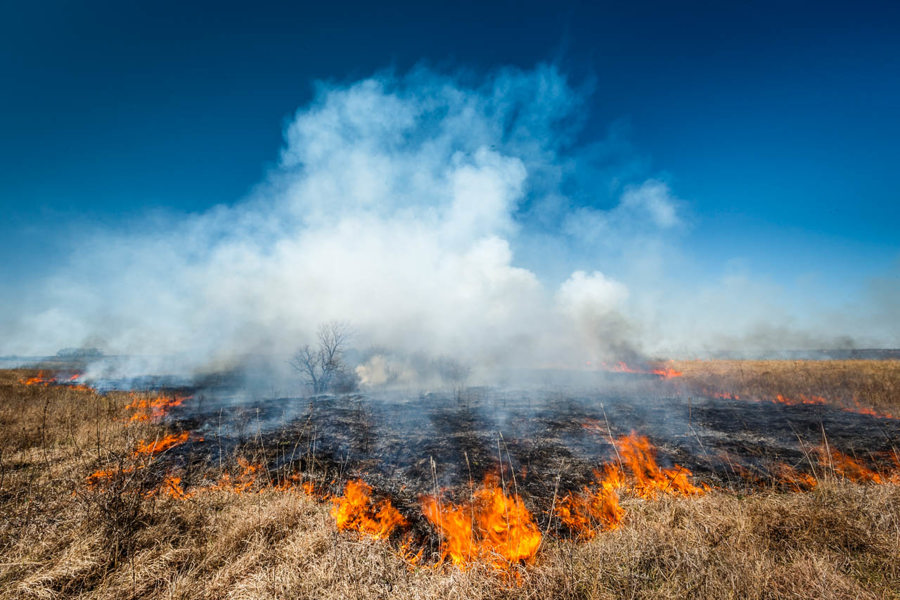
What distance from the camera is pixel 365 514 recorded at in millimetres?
6777

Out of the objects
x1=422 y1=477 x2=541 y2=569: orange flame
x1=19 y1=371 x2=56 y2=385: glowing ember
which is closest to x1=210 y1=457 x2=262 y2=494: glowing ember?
x1=422 y1=477 x2=541 y2=569: orange flame

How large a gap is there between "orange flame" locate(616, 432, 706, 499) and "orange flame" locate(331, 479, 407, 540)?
559 centimetres

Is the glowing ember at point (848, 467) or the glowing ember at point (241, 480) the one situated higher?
the glowing ember at point (241, 480)

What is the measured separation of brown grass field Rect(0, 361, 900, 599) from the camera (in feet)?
13.7

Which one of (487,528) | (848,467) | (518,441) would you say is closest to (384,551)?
(487,528)

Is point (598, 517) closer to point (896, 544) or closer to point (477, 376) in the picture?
point (896, 544)

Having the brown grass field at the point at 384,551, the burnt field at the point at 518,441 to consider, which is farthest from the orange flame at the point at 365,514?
the burnt field at the point at 518,441

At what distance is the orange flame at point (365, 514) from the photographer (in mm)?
6168

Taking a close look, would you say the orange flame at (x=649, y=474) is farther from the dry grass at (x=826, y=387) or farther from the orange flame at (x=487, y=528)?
the dry grass at (x=826, y=387)

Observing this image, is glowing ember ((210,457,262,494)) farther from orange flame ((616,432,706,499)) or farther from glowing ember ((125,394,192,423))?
orange flame ((616,432,706,499))

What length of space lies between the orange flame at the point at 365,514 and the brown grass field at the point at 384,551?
0.36m

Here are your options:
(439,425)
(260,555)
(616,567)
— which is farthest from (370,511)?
(439,425)

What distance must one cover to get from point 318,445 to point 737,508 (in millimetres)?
11325

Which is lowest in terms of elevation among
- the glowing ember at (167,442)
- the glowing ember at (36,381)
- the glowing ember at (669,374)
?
the glowing ember at (669,374)
